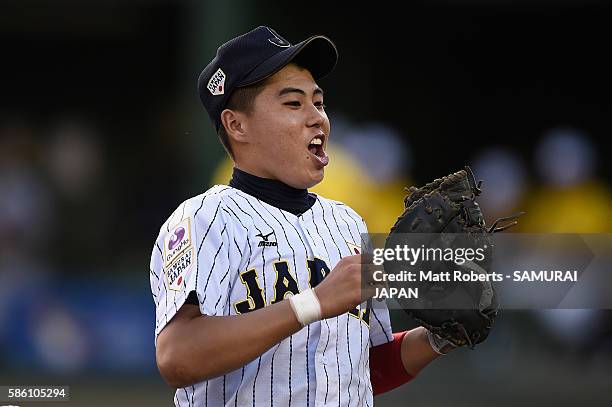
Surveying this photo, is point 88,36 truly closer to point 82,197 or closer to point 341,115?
point 82,197

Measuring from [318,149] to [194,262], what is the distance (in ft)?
1.72

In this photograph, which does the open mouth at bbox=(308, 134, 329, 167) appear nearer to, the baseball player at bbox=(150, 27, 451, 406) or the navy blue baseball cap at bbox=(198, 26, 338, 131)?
the baseball player at bbox=(150, 27, 451, 406)

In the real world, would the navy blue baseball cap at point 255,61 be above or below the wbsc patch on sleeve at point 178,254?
above

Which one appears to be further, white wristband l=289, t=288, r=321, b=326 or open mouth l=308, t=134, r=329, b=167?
open mouth l=308, t=134, r=329, b=167

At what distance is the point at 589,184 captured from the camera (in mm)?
8148

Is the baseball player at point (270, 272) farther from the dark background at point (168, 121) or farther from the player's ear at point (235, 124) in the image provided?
the dark background at point (168, 121)

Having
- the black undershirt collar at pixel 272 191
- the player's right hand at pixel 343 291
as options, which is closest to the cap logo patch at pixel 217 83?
the black undershirt collar at pixel 272 191

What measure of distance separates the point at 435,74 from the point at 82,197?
4.03 m

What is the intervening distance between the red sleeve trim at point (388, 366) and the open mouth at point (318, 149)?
571 millimetres

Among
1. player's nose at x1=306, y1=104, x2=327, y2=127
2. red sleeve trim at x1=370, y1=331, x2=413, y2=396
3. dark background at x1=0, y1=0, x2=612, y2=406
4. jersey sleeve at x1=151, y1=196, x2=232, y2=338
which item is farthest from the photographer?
dark background at x1=0, y1=0, x2=612, y2=406

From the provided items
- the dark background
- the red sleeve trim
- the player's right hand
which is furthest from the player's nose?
the dark background

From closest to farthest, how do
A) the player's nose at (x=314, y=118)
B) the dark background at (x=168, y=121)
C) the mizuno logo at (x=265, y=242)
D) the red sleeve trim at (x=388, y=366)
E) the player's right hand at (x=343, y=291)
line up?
the player's right hand at (x=343, y=291), the mizuno logo at (x=265, y=242), the player's nose at (x=314, y=118), the red sleeve trim at (x=388, y=366), the dark background at (x=168, y=121)

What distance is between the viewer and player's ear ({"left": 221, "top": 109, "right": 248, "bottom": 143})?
105 inches

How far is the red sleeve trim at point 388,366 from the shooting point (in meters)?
2.77
